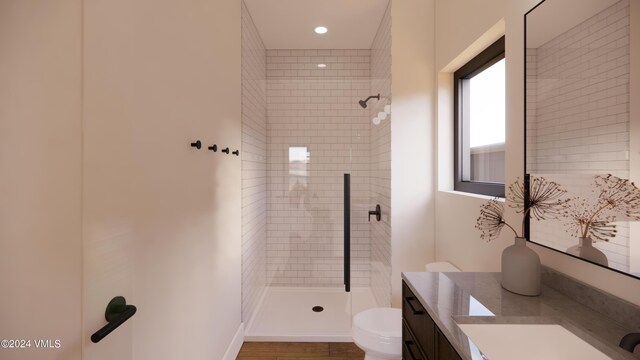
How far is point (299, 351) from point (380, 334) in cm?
96

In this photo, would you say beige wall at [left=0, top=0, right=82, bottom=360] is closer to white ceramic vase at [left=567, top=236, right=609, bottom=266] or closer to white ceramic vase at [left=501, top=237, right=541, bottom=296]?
white ceramic vase at [left=501, top=237, right=541, bottom=296]

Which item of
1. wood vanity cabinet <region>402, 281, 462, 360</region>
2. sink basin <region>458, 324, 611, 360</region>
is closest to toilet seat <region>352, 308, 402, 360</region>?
wood vanity cabinet <region>402, 281, 462, 360</region>

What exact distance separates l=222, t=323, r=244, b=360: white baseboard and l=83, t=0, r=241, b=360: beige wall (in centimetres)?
9

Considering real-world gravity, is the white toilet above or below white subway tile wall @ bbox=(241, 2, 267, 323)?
below

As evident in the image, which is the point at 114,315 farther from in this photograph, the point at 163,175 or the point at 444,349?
the point at 444,349

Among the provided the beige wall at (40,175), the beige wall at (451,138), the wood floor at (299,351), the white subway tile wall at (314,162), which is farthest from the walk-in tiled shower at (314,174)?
the beige wall at (40,175)

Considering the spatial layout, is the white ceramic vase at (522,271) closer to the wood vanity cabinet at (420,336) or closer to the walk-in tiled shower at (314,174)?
the wood vanity cabinet at (420,336)

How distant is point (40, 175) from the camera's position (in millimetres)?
608

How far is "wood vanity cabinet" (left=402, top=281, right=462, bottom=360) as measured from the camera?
38.6 inches

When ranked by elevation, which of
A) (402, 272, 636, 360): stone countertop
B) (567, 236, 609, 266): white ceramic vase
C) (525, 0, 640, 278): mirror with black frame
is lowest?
(402, 272, 636, 360): stone countertop

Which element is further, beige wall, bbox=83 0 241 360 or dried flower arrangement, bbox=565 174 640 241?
dried flower arrangement, bbox=565 174 640 241

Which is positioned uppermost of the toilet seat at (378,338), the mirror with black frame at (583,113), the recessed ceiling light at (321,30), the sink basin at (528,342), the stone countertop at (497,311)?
the recessed ceiling light at (321,30)

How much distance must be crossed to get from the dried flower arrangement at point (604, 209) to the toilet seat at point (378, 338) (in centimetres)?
106

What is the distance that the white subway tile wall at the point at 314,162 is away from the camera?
322cm
